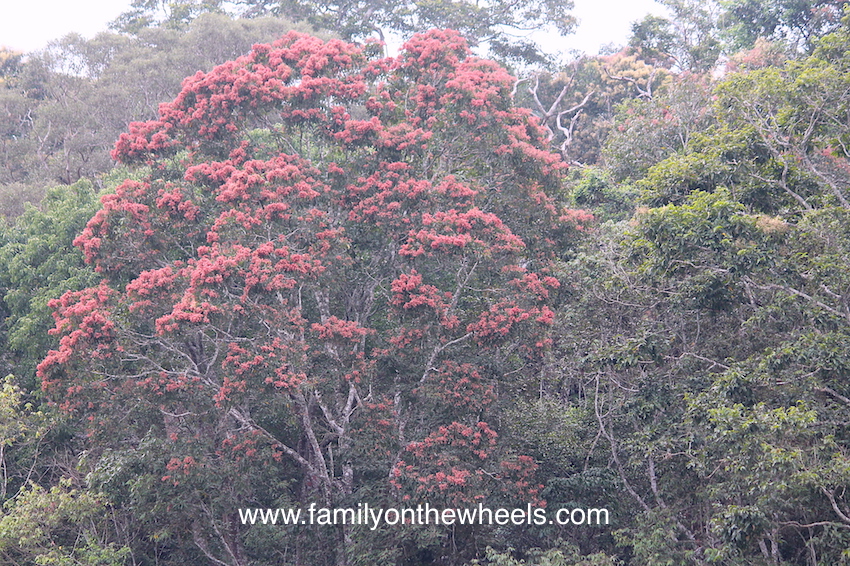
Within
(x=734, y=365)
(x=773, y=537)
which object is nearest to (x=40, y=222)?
(x=734, y=365)

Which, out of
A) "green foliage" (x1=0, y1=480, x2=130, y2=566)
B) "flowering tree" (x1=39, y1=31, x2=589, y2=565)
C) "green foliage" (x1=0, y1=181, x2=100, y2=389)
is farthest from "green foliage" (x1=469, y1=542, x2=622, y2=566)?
"green foliage" (x1=0, y1=181, x2=100, y2=389)

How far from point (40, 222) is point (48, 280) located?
149 centimetres

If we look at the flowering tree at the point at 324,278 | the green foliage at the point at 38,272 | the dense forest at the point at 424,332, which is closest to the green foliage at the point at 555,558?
the dense forest at the point at 424,332

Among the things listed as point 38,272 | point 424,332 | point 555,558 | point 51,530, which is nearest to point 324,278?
point 424,332

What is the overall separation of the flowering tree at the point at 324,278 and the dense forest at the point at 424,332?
0.17ft

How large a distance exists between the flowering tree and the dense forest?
0.05 meters

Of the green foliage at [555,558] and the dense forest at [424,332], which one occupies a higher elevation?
the dense forest at [424,332]

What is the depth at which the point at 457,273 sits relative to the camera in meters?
12.2

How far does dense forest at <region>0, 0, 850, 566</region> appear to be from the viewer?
9547 millimetres

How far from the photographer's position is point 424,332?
11.5 meters

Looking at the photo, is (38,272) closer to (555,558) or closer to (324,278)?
(324,278)

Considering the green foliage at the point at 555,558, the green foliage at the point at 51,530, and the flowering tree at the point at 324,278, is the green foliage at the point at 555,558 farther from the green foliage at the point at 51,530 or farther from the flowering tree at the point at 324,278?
the green foliage at the point at 51,530

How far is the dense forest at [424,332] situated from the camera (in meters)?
9.55

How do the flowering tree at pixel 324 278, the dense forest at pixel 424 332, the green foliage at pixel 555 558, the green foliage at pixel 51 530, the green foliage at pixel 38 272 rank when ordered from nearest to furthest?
the dense forest at pixel 424 332 → the green foliage at pixel 555 558 → the green foliage at pixel 51 530 → the flowering tree at pixel 324 278 → the green foliage at pixel 38 272
